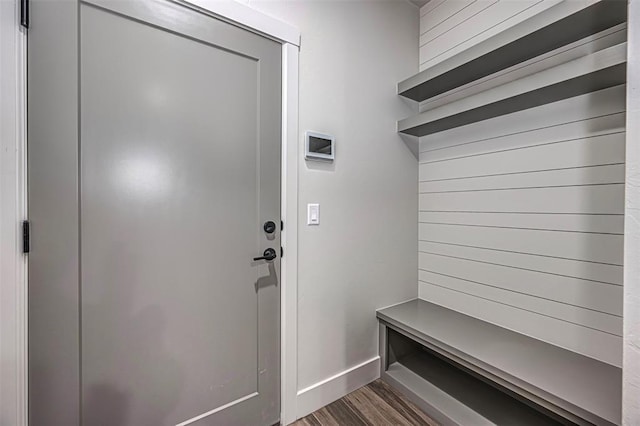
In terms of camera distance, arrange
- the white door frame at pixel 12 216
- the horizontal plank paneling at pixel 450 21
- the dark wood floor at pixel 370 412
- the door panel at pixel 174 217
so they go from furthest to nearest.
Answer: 1. the horizontal plank paneling at pixel 450 21
2. the dark wood floor at pixel 370 412
3. the door panel at pixel 174 217
4. the white door frame at pixel 12 216

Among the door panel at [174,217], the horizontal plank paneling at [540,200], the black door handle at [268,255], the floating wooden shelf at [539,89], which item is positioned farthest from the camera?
the black door handle at [268,255]

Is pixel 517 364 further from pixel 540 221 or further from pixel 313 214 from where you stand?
pixel 313 214

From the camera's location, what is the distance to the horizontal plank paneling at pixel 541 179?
132 cm

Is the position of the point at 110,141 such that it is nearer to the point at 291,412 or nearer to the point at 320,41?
the point at 320,41

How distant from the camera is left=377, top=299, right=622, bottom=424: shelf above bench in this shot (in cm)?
111

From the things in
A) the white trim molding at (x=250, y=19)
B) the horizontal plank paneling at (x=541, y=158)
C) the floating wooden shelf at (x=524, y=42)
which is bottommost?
the horizontal plank paneling at (x=541, y=158)

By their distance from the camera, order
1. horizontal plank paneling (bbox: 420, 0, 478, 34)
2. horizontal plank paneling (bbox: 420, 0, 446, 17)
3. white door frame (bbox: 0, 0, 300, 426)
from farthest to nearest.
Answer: horizontal plank paneling (bbox: 420, 0, 446, 17) < horizontal plank paneling (bbox: 420, 0, 478, 34) < white door frame (bbox: 0, 0, 300, 426)

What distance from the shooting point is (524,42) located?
1443 mm

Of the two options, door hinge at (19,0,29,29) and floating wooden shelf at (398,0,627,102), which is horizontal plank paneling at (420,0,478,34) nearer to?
floating wooden shelf at (398,0,627,102)

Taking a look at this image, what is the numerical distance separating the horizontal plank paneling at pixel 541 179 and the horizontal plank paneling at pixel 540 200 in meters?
0.03

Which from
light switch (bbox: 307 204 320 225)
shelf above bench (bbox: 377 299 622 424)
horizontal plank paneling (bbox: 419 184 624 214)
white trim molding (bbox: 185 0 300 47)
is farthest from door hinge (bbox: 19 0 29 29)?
horizontal plank paneling (bbox: 419 184 624 214)

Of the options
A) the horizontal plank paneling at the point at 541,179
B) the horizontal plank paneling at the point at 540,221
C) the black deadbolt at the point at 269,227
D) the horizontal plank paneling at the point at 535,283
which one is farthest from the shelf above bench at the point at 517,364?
the black deadbolt at the point at 269,227

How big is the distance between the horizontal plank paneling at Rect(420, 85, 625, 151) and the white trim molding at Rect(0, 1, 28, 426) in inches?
89.8

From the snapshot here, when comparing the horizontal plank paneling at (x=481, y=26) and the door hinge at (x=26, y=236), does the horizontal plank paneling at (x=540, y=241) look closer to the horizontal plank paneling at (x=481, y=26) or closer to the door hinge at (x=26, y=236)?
the horizontal plank paneling at (x=481, y=26)
